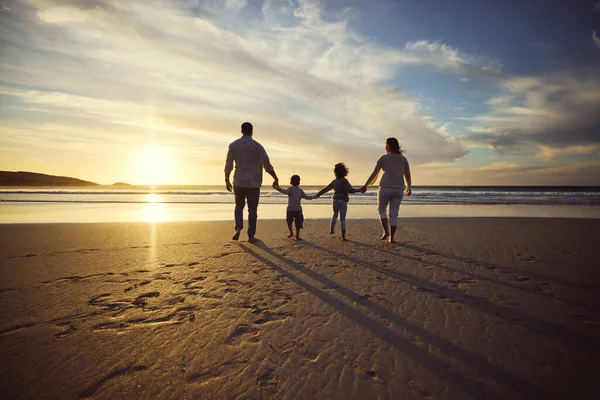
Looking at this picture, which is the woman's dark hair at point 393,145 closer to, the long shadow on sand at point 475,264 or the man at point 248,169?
the long shadow on sand at point 475,264

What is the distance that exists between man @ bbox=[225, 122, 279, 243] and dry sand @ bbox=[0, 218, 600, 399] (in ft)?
6.04

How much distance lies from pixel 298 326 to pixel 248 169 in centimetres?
483

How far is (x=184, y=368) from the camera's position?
206 cm

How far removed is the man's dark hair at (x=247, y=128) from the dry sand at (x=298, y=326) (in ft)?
10.5

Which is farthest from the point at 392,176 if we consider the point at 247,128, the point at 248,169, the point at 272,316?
the point at 272,316

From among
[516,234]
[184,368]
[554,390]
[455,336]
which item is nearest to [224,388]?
[184,368]

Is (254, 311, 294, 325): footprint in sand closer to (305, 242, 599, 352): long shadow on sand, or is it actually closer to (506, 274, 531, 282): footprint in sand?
(305, 242, 599, 352): long shadow on sand

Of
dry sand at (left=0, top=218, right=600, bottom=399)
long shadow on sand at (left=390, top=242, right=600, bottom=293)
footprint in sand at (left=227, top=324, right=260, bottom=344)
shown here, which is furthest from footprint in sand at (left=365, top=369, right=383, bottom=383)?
long shadow on sand at (left=390, top=242, right=600, bottom=293)

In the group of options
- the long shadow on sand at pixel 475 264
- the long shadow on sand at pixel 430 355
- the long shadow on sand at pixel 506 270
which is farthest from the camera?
the long shadow on sand at pixel 506 270

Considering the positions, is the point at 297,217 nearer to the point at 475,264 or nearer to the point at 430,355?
the point at 475,264

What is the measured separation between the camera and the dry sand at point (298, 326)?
1897 millimetres

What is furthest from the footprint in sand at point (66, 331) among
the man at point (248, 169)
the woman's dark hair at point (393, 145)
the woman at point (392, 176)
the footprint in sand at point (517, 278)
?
the woman's dark hair at point (393, 145)

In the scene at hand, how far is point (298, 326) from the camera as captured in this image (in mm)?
2650

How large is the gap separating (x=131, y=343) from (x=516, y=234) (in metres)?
9.04
